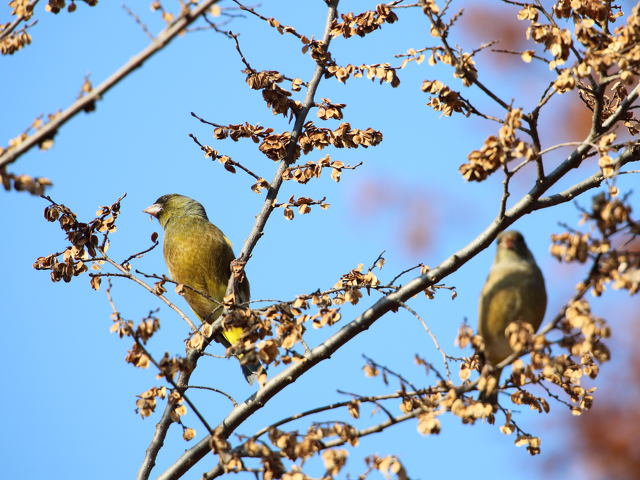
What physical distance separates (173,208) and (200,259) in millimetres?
837

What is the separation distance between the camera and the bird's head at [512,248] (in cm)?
380

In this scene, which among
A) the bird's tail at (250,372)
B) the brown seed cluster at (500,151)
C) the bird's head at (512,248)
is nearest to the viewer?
the brown seed cluster at (500,151)

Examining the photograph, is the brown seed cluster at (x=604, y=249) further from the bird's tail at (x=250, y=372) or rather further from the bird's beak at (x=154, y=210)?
the bird's beak at (x=154, y=210)

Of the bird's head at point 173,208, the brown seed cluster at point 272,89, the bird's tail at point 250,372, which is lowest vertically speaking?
the bird's tail at point 250,372

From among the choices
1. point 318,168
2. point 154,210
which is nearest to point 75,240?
point 318,168

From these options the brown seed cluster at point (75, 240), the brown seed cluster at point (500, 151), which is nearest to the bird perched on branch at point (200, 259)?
the brown seed cluster at point (75, 240)

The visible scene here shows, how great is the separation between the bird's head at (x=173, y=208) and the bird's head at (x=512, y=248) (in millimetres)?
2884

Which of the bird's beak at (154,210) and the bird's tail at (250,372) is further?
the bird's beak at (154,210)

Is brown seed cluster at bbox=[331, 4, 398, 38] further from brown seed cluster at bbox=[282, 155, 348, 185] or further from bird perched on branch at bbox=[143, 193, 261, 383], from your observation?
bird perched on branch at bbox=[143, 193, 261, 383]

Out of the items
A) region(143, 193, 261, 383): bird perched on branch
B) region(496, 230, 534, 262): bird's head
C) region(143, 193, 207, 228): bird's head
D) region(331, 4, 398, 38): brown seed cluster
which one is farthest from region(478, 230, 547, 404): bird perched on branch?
region(143, 193, 207, 228): bird's head

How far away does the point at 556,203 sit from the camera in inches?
134

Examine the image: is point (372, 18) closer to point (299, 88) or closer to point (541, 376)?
point (299, 88)

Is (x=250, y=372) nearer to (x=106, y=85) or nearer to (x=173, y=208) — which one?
(x=173, y=208)

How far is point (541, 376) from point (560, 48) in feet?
4.31
